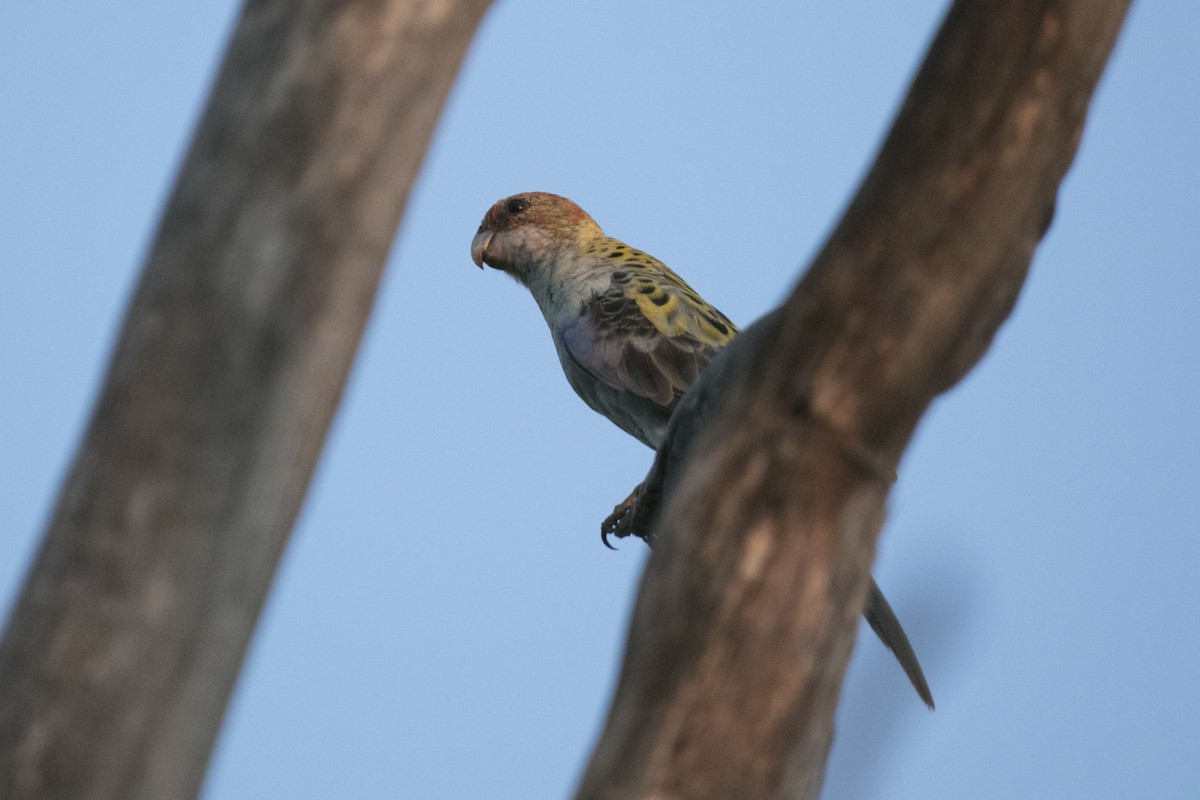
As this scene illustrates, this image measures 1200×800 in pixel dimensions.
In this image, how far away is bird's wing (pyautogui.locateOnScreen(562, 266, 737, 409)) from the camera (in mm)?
6246

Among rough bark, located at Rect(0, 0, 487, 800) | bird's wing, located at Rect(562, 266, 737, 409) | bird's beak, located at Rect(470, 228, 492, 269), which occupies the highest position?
bird's beak, located at Rect(470, 228, 492, 269)

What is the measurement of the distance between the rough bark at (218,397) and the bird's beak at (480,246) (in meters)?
5.47

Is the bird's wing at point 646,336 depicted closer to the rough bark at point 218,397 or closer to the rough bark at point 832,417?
the rough bark at point 832,417

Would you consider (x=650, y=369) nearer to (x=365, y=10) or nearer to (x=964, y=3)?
(x=964, y=3)

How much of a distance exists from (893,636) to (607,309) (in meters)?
3.07

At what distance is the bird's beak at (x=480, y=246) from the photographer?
762 cm

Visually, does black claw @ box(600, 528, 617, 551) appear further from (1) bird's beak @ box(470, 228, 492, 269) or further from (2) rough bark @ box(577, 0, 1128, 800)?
(2) rough bark @ box(577, 0, 1128, 800)

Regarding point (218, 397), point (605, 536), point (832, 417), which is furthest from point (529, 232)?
point (218, 397)

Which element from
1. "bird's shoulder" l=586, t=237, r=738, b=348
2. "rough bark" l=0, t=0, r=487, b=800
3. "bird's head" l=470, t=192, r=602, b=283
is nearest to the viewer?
"rough bark" l=0, t=0, r=487, b=800

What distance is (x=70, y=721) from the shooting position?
5.89ft

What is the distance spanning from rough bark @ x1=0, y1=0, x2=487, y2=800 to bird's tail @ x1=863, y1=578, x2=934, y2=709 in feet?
6.47

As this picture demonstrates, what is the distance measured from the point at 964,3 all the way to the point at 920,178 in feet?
1.25

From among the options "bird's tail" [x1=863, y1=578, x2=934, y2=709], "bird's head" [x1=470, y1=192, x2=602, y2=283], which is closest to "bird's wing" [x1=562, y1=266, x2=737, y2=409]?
"bird's head" [x1=470, y1=192, x2=602, y2=283]

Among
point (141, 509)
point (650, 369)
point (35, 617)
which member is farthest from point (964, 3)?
point (650, 369)
